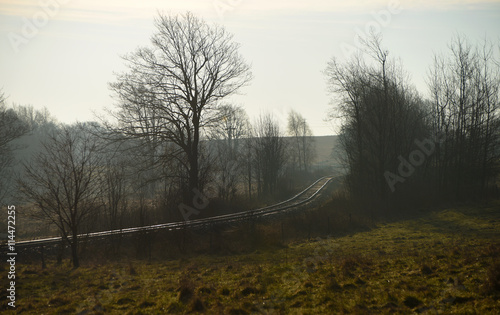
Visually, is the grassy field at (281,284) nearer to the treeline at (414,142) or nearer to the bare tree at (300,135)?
the treeline at (414,142)

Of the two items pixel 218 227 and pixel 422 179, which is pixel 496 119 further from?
pixel 218 227

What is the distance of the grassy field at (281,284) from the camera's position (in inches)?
316

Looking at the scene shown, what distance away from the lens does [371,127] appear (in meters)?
35.9

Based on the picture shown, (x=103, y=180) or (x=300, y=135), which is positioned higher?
(x=300, y=135)

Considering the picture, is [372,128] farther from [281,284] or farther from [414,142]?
[281,284]

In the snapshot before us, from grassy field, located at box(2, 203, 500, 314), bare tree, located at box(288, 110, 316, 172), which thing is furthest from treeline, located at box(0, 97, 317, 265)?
bare tree, located at box(288, 110, 316, 172)

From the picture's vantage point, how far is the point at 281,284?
33.3 feet

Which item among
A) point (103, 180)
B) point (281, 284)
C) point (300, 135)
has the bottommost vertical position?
point (281, 284)

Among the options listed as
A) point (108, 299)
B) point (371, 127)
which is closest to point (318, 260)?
point (108, 299)

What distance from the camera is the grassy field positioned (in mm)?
8039

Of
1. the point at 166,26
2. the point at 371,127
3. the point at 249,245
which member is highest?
the point at 166,26

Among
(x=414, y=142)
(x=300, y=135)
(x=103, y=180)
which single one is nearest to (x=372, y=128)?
(x=414, y=142)

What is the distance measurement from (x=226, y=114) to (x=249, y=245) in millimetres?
11647

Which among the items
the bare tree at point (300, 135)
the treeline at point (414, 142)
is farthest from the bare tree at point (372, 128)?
the bare tree at point (300, 135)
